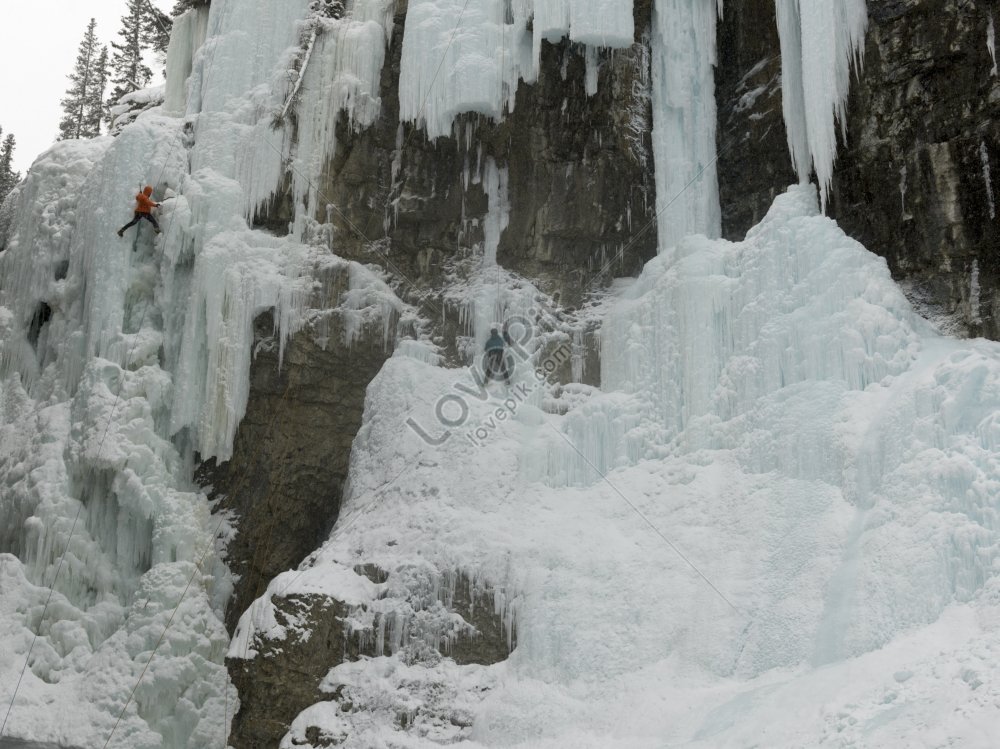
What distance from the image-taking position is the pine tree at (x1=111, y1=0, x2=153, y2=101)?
32.9 metres

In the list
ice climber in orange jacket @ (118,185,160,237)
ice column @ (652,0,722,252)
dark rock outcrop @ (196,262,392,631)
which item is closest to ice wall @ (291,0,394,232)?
dark rock outcrop @ (196,262,392,631)

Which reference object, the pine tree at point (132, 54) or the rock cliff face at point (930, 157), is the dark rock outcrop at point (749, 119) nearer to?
the rock cliff face at point (930, 157)

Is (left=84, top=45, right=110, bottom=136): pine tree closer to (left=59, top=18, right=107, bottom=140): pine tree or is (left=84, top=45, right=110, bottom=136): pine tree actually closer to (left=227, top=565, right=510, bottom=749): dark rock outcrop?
(left=59, top=18, right=107, bottom=140): pine tree

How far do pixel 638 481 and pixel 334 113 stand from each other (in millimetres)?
7679

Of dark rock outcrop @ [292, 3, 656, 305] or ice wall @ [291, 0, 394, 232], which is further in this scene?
ice wall @ [291, 0, 394, 232]

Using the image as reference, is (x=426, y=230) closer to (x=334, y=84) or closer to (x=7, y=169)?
(x=334, y=84)

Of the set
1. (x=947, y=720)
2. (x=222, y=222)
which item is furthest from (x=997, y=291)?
(x=222, y=222)

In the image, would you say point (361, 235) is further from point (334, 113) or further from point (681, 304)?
point (681, 304)

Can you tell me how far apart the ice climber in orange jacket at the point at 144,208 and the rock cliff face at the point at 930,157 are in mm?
10101

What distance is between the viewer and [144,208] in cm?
1686

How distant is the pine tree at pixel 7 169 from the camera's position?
1262 inches

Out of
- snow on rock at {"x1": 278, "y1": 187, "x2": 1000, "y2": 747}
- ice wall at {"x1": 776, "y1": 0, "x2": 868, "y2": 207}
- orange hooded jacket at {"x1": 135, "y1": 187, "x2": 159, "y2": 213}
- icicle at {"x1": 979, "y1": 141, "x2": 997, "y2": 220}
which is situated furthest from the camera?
orange hooded jacket at {"x1": 135, "y1": 187, "x2": 159, "y2": 213}

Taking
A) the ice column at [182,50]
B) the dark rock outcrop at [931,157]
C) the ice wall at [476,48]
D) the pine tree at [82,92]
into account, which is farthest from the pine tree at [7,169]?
the dark rock outcrop at [931,157]

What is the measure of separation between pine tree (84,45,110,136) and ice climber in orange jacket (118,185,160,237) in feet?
A: 58.2
